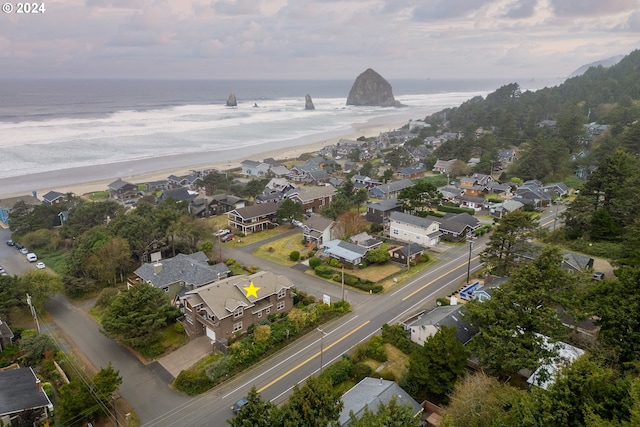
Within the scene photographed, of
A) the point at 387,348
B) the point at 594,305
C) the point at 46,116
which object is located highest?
the point at 46,116

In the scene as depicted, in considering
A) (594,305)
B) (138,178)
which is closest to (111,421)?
(594,305)

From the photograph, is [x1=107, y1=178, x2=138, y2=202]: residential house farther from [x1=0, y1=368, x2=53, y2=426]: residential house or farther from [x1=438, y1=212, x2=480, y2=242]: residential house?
[x1=438, y1=212, x2=480, y2=242]: residential house

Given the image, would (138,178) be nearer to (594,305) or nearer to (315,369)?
(315,369)

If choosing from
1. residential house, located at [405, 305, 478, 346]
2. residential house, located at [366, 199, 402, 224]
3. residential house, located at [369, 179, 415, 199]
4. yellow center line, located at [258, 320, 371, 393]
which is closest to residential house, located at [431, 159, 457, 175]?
residential house, located at [369, 179, 415, 199]

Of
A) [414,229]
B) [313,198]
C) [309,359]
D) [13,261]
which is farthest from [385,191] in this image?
[13,261]

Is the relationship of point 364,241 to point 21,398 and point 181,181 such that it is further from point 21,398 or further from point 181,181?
point 181,181

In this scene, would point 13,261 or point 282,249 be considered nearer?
point 13,261
